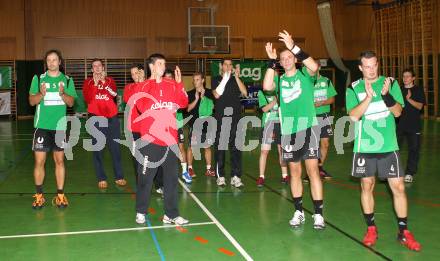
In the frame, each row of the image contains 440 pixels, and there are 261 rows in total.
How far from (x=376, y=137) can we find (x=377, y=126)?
0.38 ft

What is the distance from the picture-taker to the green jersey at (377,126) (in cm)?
521

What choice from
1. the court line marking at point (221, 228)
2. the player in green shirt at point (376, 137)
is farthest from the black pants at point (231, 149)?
the player in green shirt at point (376, 137)

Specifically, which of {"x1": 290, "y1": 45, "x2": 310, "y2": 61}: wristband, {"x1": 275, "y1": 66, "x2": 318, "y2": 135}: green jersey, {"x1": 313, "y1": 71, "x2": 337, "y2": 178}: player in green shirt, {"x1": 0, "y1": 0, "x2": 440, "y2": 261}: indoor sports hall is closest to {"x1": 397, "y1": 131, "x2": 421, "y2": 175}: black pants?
{"x1": 0, "y1": 0, "x2": 440, "y2": 261}: indoor sports hall

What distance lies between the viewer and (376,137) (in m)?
5.25

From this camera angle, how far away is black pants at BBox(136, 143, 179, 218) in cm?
616

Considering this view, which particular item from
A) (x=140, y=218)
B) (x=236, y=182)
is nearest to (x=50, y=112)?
(x=140, y=218)

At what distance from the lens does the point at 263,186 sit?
869cm

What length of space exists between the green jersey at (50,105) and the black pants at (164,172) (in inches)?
63.4

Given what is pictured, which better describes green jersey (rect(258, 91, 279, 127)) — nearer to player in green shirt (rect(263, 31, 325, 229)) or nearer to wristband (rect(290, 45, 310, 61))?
player in green shirt (rect(263, 31, 325, 229))

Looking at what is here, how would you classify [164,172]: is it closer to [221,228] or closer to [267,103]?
[221,228]

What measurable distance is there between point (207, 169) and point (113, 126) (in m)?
2.19

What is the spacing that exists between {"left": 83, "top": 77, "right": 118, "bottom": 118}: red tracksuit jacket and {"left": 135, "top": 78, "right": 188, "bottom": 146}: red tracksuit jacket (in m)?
2.45

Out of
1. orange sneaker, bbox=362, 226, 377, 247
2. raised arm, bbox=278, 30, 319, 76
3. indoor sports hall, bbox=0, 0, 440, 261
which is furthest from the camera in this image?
raised arm, bbox=278, 30, 319, 76

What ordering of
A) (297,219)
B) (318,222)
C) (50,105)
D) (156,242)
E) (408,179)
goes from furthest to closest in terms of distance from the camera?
(408,179)
(50,105)
(297,219)
(318,222)
(156,242)
